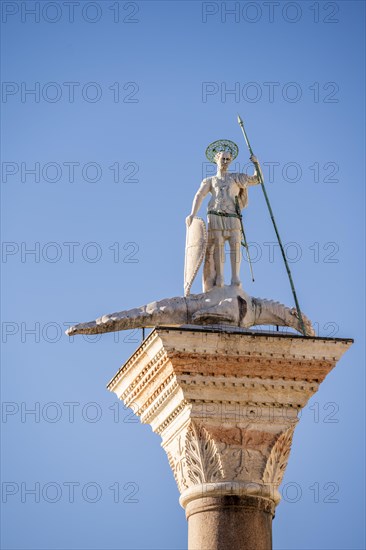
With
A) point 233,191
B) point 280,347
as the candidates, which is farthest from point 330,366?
point 233,191

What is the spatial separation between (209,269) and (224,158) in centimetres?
169

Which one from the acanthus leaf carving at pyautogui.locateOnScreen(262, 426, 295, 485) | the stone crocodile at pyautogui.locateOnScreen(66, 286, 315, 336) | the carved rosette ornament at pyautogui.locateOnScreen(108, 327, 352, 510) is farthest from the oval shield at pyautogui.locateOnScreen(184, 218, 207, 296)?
the acanthus leaf carving at pyautogui.locateOnScreen(262, 426, 295, 485)

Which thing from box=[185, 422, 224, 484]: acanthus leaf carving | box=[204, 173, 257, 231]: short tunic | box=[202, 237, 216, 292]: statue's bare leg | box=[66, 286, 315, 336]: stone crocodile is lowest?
box=[185, 422, 224, 484]: acanthus leaf carving

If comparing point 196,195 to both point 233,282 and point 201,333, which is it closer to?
point 233,282

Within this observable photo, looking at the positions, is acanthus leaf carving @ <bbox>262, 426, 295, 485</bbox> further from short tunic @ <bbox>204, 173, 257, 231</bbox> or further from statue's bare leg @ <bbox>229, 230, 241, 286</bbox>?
short tunic @ <bbox>204, 173, 257, 231</bbox>

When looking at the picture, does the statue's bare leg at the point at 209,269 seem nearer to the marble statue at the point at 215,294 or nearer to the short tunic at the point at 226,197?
the marble statue at the point at 215,294

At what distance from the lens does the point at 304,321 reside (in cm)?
1770

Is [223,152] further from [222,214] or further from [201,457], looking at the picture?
[201,457]

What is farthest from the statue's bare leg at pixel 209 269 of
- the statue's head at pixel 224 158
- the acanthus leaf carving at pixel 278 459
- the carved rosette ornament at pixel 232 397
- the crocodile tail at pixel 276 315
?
the acanthus leaf carving at pixel 278 459

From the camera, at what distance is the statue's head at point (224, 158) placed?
18.3 metres

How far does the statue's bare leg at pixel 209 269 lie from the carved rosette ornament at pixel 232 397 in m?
1.51

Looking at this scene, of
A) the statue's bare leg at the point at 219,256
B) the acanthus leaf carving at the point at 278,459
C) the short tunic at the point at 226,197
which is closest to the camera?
the acanthus leaf carving at the point at 278,459

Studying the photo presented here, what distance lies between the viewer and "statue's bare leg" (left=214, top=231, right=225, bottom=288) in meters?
17.7

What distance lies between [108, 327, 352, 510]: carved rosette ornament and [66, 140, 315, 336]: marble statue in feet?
2.80
